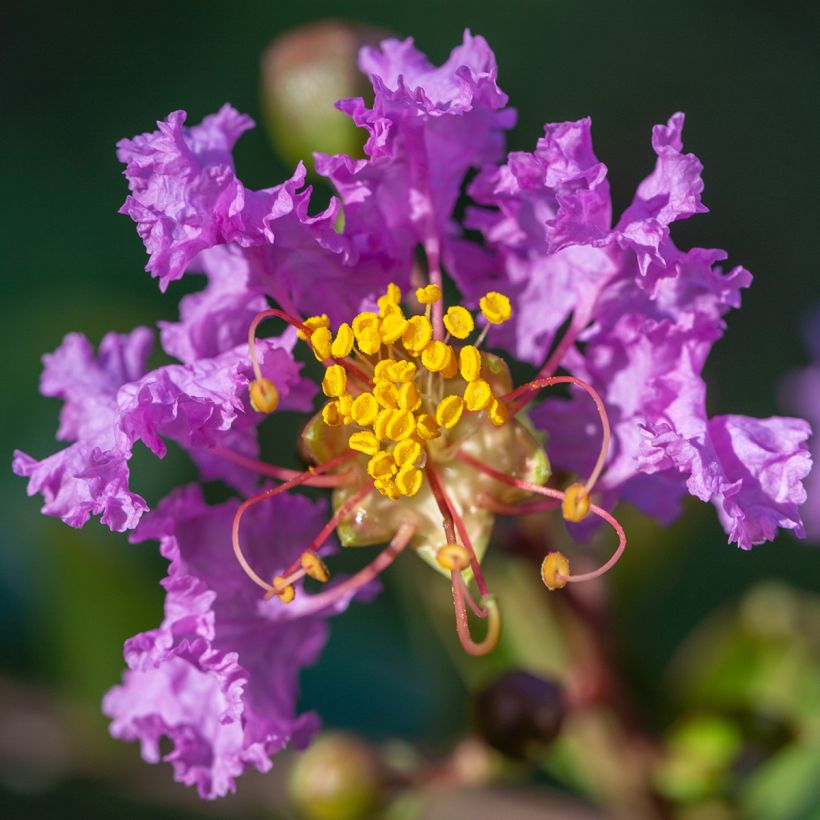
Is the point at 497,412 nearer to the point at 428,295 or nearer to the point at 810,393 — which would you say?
the point at 428,295

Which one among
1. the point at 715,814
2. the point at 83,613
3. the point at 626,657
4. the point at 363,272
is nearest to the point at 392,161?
the point at 363,272

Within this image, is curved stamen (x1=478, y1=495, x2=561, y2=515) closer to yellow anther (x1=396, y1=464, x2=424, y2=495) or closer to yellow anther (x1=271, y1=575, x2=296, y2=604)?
yellow anther (x1=396, y1=464, x2=424, y2=495)

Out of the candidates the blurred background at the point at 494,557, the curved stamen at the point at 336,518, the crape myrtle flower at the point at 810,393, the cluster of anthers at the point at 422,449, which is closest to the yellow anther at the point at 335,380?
the cluster of anthers at the point at 422,449

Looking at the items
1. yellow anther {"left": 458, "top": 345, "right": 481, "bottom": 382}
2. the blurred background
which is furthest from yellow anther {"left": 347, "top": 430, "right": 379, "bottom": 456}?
the blurred background

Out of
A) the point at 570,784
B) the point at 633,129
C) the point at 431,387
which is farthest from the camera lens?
the point at 633,129

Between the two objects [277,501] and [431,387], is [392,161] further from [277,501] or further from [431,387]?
[277,501]
